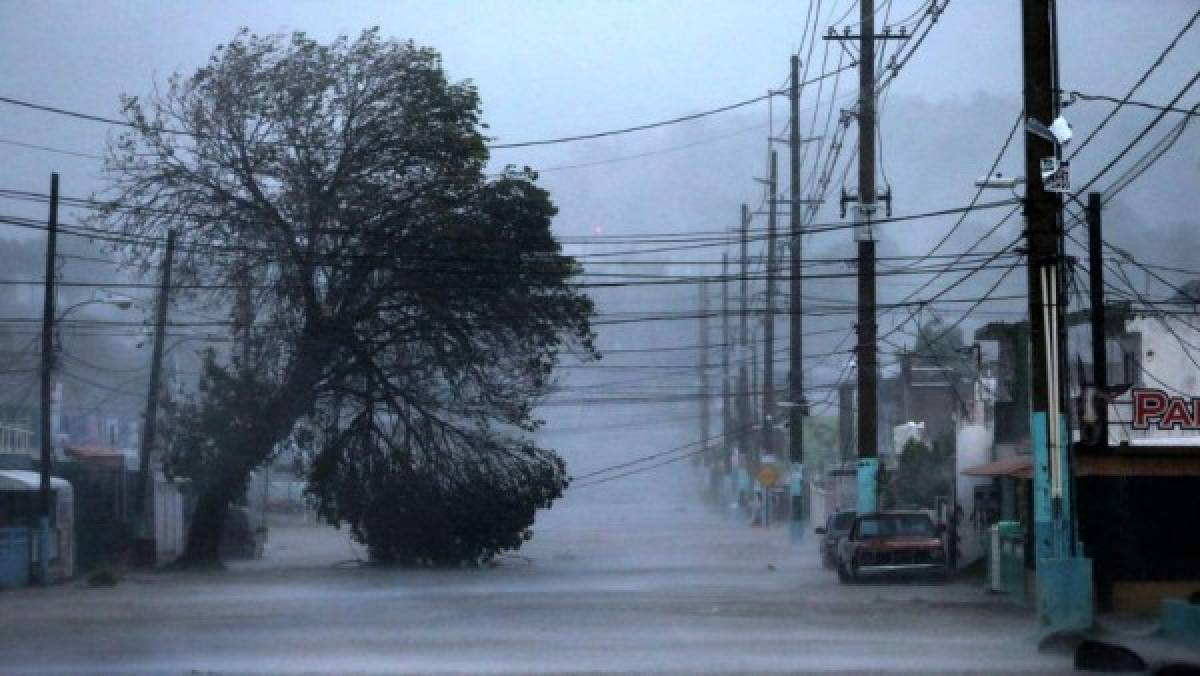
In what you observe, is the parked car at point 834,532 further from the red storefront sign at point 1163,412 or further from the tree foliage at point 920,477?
the red storefront sign at point 1163,412

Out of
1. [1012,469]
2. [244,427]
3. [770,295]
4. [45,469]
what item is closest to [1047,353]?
[1012,469]

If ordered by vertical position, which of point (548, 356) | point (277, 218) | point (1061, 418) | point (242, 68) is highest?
point (242, 68)

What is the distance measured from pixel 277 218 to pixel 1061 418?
2623 centimetres

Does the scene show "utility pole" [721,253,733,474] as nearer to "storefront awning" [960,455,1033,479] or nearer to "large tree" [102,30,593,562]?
"large tree" [102,30,593,562]

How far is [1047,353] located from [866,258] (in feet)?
42.6

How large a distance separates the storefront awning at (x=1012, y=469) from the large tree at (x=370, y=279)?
46.3 ft

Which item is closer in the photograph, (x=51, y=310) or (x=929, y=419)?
(x=51, y=310)

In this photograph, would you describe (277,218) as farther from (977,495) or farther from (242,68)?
(977,495)

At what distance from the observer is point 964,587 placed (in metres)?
34.4

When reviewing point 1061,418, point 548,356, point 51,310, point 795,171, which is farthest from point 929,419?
point 1061,418

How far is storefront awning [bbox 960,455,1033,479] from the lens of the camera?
3070 centimetres

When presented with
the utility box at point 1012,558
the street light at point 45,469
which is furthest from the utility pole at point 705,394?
the utility box at point 1012,558

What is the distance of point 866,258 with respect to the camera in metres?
35.2

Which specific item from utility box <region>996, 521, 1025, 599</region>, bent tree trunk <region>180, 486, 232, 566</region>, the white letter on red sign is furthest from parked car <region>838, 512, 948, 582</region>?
bent tree trunk <region>180, 486, 232, 566</region>
